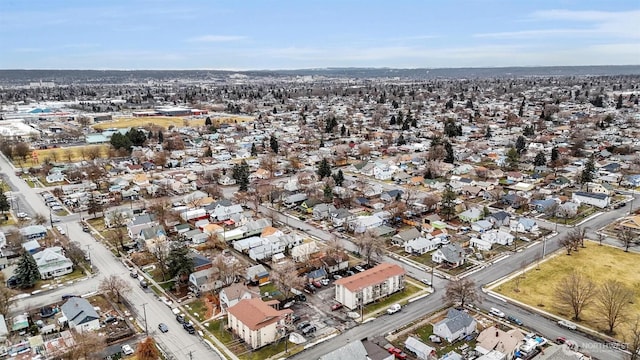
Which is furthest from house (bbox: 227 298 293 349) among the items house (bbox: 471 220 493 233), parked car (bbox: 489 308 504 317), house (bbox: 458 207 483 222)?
house (bbox: 458 207 483 222)

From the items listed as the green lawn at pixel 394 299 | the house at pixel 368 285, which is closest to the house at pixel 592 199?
the green lawn at pixel 394 299

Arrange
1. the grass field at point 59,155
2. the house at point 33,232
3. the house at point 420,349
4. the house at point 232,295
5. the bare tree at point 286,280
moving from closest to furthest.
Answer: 1. the house at point 420,349
2. the house at point 232,295
3. the bare tree at point 286,280
4. the house at point 33,232
5. the grass field at point 59,155

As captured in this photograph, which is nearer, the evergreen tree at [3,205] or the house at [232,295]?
the house at [232,295]

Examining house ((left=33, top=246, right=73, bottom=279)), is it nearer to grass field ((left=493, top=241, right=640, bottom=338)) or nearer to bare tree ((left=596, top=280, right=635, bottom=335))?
grass field ((left=493, top=241, right=640, bottom=338))

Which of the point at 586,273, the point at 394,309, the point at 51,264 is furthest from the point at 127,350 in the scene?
the point at 586,273

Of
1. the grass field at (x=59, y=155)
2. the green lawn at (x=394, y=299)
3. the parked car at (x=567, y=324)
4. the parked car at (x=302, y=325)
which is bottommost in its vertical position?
the green lawn at (x=394, y=299)

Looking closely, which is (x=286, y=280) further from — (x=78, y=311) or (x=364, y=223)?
(x=364, y=223)

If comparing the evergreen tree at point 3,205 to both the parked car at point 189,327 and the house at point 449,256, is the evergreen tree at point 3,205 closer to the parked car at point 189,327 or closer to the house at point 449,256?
the parked car at point 189,327

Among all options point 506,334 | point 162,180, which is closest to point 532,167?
point 506,334
